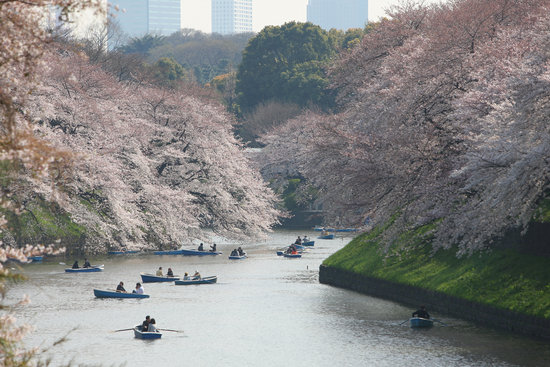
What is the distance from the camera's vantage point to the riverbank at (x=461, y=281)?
2858cm

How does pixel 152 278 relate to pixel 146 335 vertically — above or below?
above

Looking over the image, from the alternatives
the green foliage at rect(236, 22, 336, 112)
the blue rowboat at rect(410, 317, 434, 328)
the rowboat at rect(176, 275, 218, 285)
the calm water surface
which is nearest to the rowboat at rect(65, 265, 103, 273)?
the calm water surface

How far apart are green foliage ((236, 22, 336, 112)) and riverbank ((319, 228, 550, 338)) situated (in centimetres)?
7084

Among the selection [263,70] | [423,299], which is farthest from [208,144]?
[263,70]

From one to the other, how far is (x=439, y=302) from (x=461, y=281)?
1.56m

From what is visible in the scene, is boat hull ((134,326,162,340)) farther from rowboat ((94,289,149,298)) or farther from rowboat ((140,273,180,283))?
rowboat ((140,273,180,283))

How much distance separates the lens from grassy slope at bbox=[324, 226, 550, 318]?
29.0m

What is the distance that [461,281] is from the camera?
33.7m

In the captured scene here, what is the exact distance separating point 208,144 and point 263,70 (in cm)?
5182

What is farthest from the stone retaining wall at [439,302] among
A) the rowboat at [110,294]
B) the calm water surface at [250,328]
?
the rowboat at [110,294]

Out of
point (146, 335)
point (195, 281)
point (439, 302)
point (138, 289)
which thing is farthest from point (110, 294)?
point (439, 302)

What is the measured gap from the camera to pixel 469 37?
1538 inches

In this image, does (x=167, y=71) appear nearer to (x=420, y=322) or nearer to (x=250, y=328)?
(x=250, y=328)

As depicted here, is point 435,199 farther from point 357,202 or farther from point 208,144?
point 208,144
